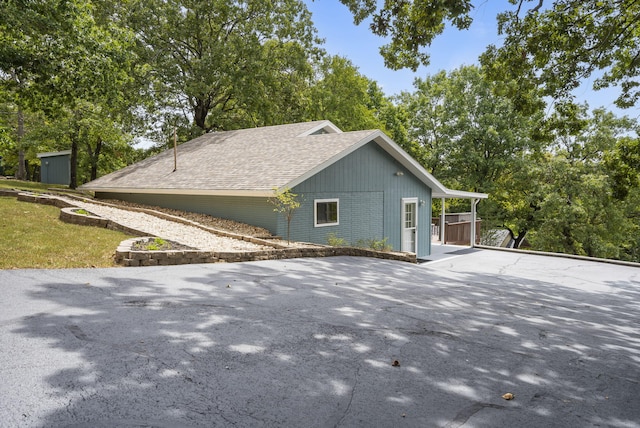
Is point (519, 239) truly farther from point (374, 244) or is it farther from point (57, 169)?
point (57, 169)

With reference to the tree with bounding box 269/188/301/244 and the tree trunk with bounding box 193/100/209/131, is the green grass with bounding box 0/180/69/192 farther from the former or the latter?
the tree with bounding box 269/188/301/244

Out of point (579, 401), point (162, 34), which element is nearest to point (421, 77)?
point (162, 34)

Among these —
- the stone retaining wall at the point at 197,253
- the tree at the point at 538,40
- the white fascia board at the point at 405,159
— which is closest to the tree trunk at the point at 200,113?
the stone retaining wall at the point at 197,253

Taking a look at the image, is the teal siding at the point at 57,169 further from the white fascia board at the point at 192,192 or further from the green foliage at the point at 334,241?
the green foliage at the point at 334,241

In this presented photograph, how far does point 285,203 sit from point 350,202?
145 inches

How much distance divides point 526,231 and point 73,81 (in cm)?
2753

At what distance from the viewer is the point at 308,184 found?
13391mm

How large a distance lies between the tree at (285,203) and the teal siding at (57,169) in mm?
23674

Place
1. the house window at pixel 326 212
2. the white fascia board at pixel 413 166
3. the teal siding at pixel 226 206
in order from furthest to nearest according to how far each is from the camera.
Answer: the white fascia board at pixel 413 166 < the house window at pixel 326 212 < the teal siding at pixel 226 206

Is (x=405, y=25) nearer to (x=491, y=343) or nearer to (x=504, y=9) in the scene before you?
(x=504, y=9)

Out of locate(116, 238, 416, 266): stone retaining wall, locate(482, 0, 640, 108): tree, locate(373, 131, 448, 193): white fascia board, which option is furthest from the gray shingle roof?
locate(482, 0, 640, 108): tree

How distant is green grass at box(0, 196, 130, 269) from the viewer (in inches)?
296

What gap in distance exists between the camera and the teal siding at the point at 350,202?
13.3 meters

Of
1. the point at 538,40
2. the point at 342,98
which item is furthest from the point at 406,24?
the point at 342,98
